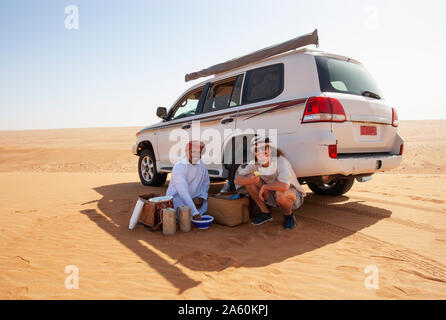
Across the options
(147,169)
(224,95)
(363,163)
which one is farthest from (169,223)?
(147,169)

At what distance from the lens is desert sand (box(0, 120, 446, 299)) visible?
7.59ft

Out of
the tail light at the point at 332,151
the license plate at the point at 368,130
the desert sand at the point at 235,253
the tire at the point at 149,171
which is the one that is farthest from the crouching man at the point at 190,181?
the tire at the point at 149,171

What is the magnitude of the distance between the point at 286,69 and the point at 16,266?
12.6 feet

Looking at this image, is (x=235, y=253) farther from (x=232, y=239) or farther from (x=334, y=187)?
(x=334, y=187)

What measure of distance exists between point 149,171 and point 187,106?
6.53 ft

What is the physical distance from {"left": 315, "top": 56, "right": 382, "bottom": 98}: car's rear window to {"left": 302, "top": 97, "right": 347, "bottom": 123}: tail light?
0.21 meters

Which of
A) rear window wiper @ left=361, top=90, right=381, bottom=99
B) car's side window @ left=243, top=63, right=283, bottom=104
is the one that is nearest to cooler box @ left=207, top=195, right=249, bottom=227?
car's side window @ left=243, top=63, right=283, bottom=104

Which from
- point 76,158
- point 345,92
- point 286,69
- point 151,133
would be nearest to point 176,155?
point 151,133

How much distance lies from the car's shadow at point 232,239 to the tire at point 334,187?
0.67 metres

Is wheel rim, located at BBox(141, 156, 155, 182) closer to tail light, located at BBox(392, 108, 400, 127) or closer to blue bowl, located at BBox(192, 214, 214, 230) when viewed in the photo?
blue bowl, located at BBox(192, 214, 214, 230)

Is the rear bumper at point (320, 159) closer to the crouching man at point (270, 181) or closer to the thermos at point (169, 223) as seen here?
the crouching man at point (270, 181)

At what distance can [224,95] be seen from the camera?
5.00 metres

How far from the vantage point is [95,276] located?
255 cm
